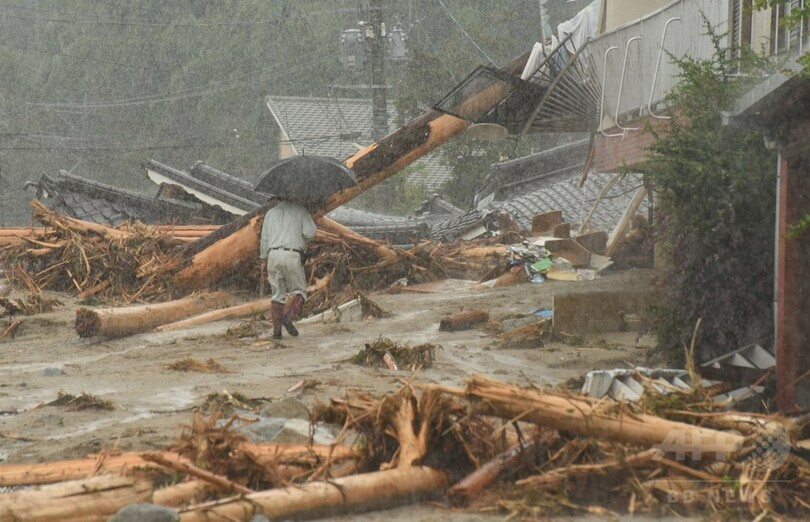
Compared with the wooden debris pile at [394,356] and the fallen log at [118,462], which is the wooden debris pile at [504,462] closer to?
the fallen log at [118,462]

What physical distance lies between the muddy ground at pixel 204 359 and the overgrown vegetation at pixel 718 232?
114 centimetres

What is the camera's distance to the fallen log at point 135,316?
486 inches

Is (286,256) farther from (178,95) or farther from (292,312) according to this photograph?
(178,95)

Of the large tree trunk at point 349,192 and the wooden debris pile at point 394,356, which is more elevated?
the large tree trunk at point 349,192

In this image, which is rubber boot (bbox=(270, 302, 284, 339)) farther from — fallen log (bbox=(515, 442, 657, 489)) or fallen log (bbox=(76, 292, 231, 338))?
fallen log (bbox=(515, 442, 657, 489))

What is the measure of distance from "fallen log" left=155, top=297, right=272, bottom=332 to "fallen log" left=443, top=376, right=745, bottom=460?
8710 millimetres

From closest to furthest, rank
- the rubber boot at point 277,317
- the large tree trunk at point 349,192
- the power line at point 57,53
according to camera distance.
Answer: the rubber boot at point 277,317 < the large tree trunk at point 349,192 < the power line at point 57,53

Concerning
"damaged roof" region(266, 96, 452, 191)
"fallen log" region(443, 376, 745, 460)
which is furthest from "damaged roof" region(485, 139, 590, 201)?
"fallen log" region(443, 376, 745, 460)

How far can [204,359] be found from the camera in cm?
1064

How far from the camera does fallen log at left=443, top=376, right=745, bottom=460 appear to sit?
5207mm

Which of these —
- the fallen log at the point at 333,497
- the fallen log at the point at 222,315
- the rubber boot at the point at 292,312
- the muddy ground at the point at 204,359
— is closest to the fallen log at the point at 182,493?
the fallen log at the point at 333,497

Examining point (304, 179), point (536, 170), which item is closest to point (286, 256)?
point (304, 179)

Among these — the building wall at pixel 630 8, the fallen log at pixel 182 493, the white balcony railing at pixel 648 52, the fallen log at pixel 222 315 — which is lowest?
the fallen log at pixel 222 315

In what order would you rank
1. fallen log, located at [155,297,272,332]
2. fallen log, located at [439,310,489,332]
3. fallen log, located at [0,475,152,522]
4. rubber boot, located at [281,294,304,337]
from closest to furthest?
fallen log, located at [0,475,152,522]
rubber boot, located at [281,294,304,337]
fallen log, located at [439,310,489,332]
fallen log, located at [155,297,272,332]
